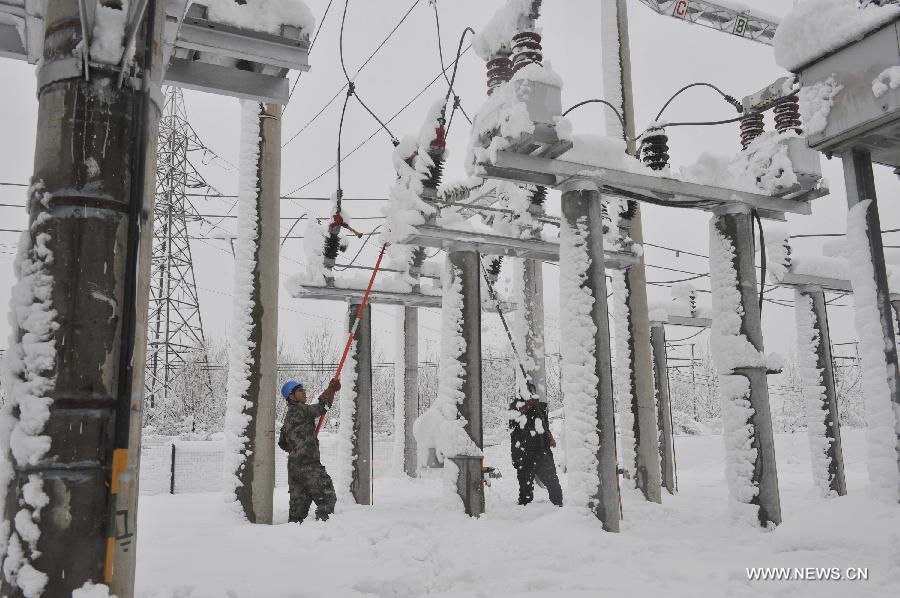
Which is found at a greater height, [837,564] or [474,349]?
[474,349]

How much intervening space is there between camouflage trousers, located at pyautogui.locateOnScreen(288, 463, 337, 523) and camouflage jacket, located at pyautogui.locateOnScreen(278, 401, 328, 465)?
110mm

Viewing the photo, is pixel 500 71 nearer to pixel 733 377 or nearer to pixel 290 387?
pixel 733 377

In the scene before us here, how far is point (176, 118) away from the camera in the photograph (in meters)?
31.2

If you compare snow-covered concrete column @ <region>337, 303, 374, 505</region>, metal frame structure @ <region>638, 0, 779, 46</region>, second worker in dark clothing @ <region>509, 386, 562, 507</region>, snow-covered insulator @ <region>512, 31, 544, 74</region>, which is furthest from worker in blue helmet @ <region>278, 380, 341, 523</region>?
metal frame structure @ <region>638, 0, 779, 46</region>

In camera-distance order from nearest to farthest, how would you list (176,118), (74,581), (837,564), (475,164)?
(74,581) < (837,564) < (475,164) < (176,118)

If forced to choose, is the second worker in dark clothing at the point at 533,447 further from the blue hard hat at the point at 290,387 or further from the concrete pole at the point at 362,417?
the blue hard hat at the point at 290,387

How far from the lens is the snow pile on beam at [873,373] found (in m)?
5.16

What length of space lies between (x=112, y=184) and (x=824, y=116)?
531cm

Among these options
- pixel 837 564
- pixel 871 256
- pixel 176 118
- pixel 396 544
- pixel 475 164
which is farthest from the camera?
pixel 176 118

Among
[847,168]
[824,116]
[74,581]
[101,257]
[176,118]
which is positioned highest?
[176,118]

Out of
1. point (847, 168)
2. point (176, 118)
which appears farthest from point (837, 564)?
point (176, 118)

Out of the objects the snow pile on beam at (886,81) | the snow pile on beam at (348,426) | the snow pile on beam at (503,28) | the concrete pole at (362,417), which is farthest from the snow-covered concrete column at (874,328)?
the snow pile on beam at (348,426)

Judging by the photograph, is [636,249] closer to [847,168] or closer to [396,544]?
[847,168]

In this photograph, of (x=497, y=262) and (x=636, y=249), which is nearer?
(x=636, y=249)
